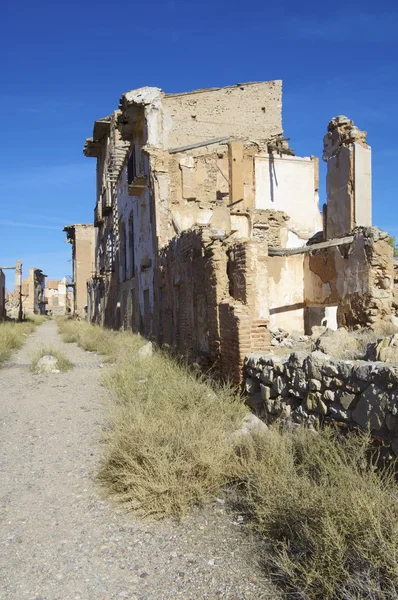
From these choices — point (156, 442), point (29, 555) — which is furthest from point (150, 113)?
point (29, 555)

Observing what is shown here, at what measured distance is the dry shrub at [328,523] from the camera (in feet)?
9.64

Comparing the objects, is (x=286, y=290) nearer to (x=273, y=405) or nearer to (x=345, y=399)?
(x=273, y=405)

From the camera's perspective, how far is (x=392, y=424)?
4020 mm

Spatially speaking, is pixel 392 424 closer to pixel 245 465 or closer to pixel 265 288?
pixel 245 465

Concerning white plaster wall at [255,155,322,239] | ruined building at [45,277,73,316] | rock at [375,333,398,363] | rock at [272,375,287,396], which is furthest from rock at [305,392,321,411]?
ruined building at [45,277,73,316]

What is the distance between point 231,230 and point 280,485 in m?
11.9

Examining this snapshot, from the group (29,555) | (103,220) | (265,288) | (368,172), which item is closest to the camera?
(29,555)

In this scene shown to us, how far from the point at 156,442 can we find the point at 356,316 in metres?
6.96

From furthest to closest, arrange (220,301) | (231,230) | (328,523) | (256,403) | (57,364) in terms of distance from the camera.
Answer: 1. (231,230)
2. (57,364)
3. (220,301)
4. (256,403)
5. (328,523)

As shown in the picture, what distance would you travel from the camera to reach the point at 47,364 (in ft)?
42.3

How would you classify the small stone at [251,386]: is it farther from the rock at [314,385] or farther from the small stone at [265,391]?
the rock at [314,385]

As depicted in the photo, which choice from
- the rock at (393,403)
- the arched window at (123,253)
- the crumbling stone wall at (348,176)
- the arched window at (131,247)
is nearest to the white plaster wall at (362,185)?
the crumbling stone wall at (348,176)

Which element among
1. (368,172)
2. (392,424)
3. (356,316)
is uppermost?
(368,172)

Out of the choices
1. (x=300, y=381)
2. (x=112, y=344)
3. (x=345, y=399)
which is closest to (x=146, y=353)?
(x=112, y=344)
